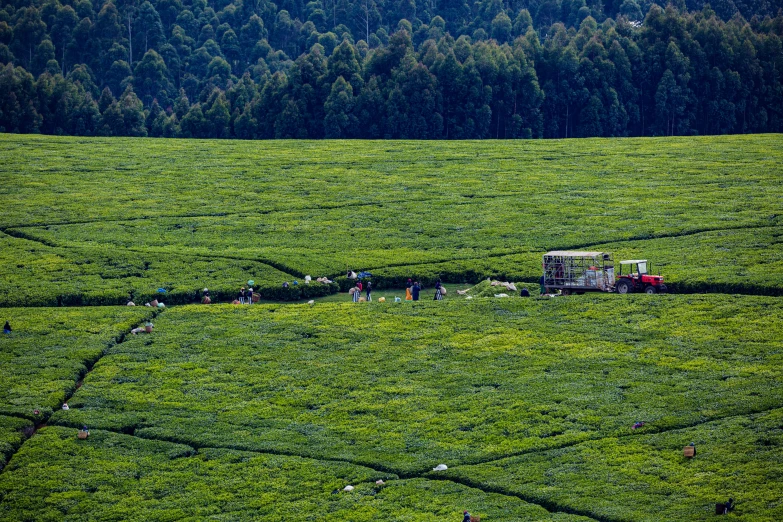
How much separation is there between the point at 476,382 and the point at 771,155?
70757mm

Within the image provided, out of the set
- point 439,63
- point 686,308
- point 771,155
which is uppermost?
point 439,63

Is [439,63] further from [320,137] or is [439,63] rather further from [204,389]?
[204,389]

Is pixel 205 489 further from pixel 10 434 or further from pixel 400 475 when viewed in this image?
Result: pixel 10 434

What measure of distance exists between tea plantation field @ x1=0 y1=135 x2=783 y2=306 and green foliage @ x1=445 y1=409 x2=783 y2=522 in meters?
23.3

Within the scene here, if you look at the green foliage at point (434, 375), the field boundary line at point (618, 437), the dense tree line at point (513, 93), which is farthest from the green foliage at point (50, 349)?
the dense tree line at point (513, 93)

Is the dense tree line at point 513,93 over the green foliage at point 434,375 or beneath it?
over

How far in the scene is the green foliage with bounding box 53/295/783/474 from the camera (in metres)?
50.6

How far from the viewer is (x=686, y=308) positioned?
214 ft

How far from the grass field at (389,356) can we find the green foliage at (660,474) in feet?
0.38

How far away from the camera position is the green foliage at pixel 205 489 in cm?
4412

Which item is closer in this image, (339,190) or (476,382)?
(476,382)

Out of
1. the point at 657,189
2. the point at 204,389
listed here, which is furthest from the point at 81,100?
the point at 204,389

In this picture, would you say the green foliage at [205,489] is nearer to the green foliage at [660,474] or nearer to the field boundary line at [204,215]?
the green foliage at [660,474]

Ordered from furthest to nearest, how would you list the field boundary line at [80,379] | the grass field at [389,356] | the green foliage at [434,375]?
the field boundary line at [80,379] → the green foliage at [434,375] → the grass field at [389,356]
